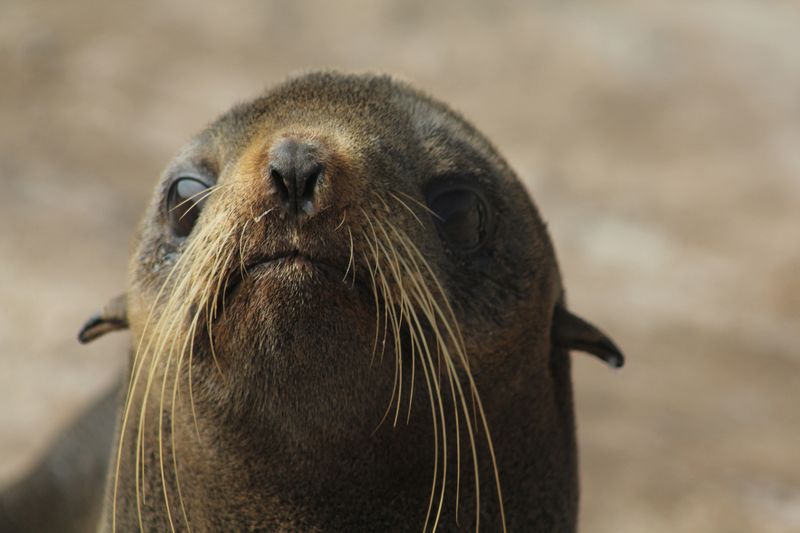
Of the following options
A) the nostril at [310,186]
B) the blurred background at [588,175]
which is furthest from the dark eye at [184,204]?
the blurred background at [588,175]

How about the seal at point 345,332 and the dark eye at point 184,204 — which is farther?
the dark eye at point 184,204

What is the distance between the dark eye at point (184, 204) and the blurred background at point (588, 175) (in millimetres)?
3212

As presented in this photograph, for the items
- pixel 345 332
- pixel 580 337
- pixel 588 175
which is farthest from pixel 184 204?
pixel 588 175

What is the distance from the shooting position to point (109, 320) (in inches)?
147

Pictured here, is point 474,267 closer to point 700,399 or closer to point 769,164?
point 700,399

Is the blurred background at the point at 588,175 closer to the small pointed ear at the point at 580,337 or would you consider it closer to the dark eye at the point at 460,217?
the small pointed ear at the point at 580,337

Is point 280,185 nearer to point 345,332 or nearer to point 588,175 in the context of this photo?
point 345,332

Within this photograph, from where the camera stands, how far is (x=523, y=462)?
341 cm

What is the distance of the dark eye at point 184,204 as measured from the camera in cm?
325

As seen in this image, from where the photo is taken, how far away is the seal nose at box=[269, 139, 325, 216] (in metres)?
2.70

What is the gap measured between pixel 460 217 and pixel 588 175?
9318 mm

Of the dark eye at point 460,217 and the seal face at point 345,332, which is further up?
the dark eye at point 460,217

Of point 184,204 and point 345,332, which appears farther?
point 184,204

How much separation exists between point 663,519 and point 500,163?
3.51m
